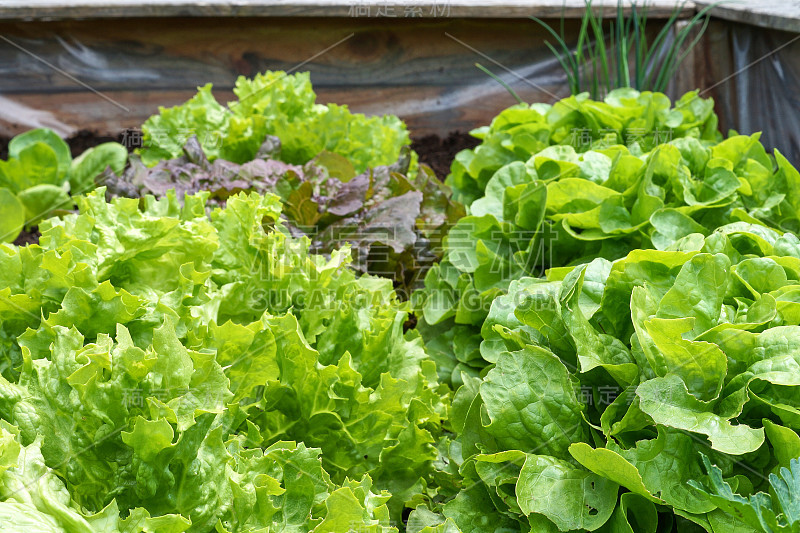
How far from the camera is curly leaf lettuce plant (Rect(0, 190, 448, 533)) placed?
123 centimetres

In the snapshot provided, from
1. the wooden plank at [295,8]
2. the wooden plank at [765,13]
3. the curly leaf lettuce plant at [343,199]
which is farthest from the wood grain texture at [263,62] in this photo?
the curly leaf lettuce plant at [343,199]

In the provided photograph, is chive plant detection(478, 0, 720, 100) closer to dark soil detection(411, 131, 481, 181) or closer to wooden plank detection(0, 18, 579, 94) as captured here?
wooden plank detection(0, 18, 579, 94)

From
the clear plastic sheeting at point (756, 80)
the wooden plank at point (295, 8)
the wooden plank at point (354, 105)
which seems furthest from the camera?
the wooden plank at point (354, 105)

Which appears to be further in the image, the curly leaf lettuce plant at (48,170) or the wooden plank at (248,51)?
the wooden plank at (248,51)

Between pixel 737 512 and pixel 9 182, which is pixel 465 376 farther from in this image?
pixel 9 182

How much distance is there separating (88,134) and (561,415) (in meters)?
3.52

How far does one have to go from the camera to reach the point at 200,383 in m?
1.32

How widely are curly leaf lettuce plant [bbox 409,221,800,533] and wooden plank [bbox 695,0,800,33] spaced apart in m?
1.57

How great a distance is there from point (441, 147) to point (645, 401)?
9.39 ft

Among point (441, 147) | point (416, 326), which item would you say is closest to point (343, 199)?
point (416, 326)

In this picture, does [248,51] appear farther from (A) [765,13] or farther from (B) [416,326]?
(A) [765,13]

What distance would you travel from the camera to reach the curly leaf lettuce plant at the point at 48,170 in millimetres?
3344

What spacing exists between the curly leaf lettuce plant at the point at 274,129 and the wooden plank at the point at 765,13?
1620 mm

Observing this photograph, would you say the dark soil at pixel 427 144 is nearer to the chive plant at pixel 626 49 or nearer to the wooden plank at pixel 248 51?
the wooden plank at pixel 248 51
